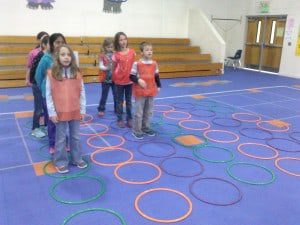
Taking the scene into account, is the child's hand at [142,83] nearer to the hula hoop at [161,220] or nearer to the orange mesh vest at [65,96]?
the orange mesh vest at [65,96]

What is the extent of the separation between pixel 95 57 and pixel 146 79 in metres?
5.55

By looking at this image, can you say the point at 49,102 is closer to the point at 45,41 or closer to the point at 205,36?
the point at 45,41

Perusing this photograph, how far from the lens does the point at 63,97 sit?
3.11 m

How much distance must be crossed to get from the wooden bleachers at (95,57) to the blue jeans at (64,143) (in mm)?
5327

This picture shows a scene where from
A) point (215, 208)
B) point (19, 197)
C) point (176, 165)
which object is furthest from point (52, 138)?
point (215, 208)

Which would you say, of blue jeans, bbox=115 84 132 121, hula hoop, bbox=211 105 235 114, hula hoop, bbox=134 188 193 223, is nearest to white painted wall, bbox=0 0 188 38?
hula hoop, bbox=211 105 235 114

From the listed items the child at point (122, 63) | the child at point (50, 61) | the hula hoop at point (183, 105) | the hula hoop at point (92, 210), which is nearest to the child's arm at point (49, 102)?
the child at point (50, 61)

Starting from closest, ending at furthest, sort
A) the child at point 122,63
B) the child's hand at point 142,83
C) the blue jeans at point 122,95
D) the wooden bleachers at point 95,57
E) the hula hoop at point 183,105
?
the child's hand at point 142,83
the child at point 122,63
the blue jeans at point 122,95
the hula hoop at point 183,105
the wooden bleachers at point 95,57

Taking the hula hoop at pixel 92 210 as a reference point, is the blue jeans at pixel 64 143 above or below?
above

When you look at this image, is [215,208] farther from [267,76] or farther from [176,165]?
[267,76]

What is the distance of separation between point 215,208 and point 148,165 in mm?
1033

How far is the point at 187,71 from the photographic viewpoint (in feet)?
34.2

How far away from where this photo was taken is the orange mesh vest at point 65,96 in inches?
121

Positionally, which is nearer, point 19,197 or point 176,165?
point 19,197
